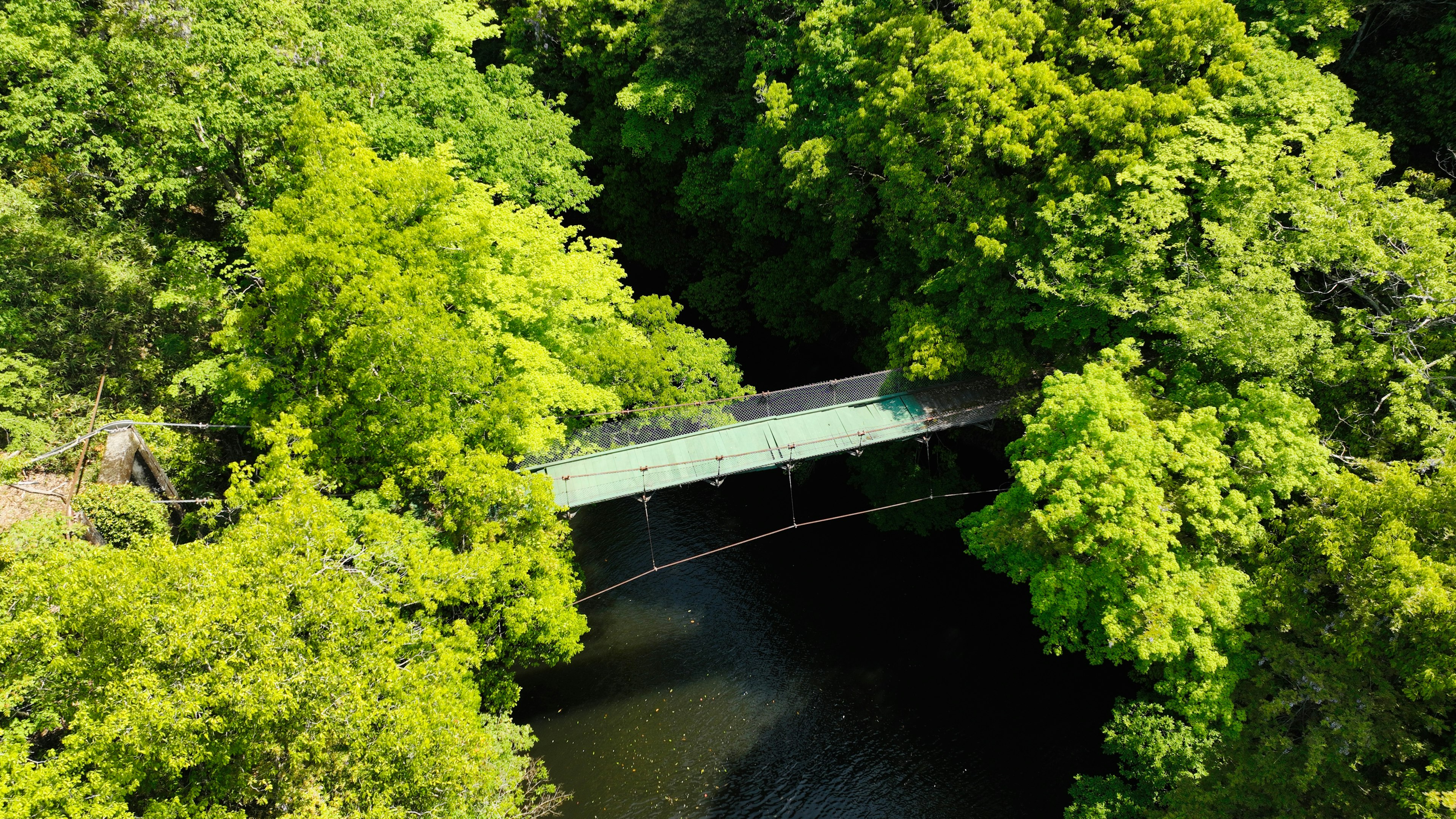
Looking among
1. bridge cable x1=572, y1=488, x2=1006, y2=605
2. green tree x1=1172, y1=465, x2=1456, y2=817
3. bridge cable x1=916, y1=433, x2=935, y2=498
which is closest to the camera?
green tree x1=1172, y1=465, x2=1456, y2=817

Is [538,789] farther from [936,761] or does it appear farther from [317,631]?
[936,761]

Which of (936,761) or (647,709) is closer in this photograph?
(936,761)

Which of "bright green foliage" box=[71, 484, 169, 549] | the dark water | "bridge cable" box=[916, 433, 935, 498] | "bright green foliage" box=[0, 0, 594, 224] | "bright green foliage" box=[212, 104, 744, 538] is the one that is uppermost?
"bright green foliage" box=[0, 0, 594, 224]

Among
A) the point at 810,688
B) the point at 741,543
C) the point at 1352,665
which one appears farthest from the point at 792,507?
the point at 1352,665

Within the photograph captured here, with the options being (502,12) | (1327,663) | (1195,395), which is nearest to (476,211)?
(1195,395)

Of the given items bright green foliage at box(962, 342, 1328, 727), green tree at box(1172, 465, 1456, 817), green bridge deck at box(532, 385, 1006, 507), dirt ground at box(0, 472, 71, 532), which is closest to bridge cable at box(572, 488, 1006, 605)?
green bridge deck at box(532, 385, 1006, 507)

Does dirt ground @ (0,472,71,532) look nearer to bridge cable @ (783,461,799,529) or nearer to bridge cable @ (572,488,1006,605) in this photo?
bridge cable @ (572,488,1006,605)
